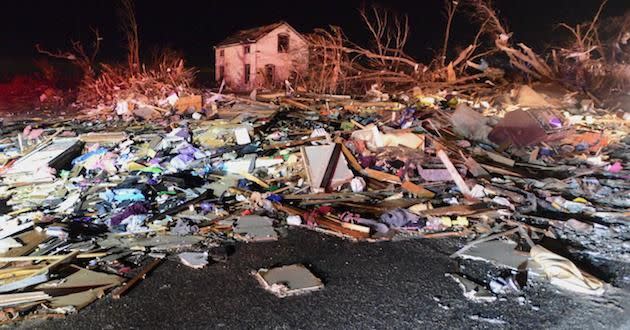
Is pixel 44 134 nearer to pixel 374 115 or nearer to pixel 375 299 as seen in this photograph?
pixel 374 115

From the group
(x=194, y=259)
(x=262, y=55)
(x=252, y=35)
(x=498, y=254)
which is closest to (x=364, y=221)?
(x=498, y=254)

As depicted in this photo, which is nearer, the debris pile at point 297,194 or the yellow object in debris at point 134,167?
the debris pile at point 297,194

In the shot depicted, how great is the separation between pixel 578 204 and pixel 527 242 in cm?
161

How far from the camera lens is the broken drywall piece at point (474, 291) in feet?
12.5

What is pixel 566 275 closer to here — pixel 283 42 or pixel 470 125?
pixel 470 125

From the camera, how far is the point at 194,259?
4520 mm

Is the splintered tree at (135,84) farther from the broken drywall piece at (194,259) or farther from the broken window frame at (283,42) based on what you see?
the broken drywall piece at (194,259)

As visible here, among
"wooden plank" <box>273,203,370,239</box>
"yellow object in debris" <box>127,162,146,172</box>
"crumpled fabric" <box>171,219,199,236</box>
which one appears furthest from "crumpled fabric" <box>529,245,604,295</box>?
"yellow object in debris" <box>127,162,146,172</box>

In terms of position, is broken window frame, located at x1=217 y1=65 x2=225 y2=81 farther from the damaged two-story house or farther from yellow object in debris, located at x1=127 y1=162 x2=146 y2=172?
yellow object in debris, located at x1=127 y1=162 x2=146 y2=172

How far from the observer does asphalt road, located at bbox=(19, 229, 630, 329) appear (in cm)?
346

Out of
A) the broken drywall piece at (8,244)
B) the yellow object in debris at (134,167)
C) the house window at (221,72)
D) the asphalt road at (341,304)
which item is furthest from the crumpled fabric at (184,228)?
the house window at (221,72)

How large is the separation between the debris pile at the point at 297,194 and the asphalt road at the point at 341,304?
0.16m

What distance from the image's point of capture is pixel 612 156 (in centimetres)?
857

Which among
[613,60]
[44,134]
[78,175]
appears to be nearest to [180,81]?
[44,134]
